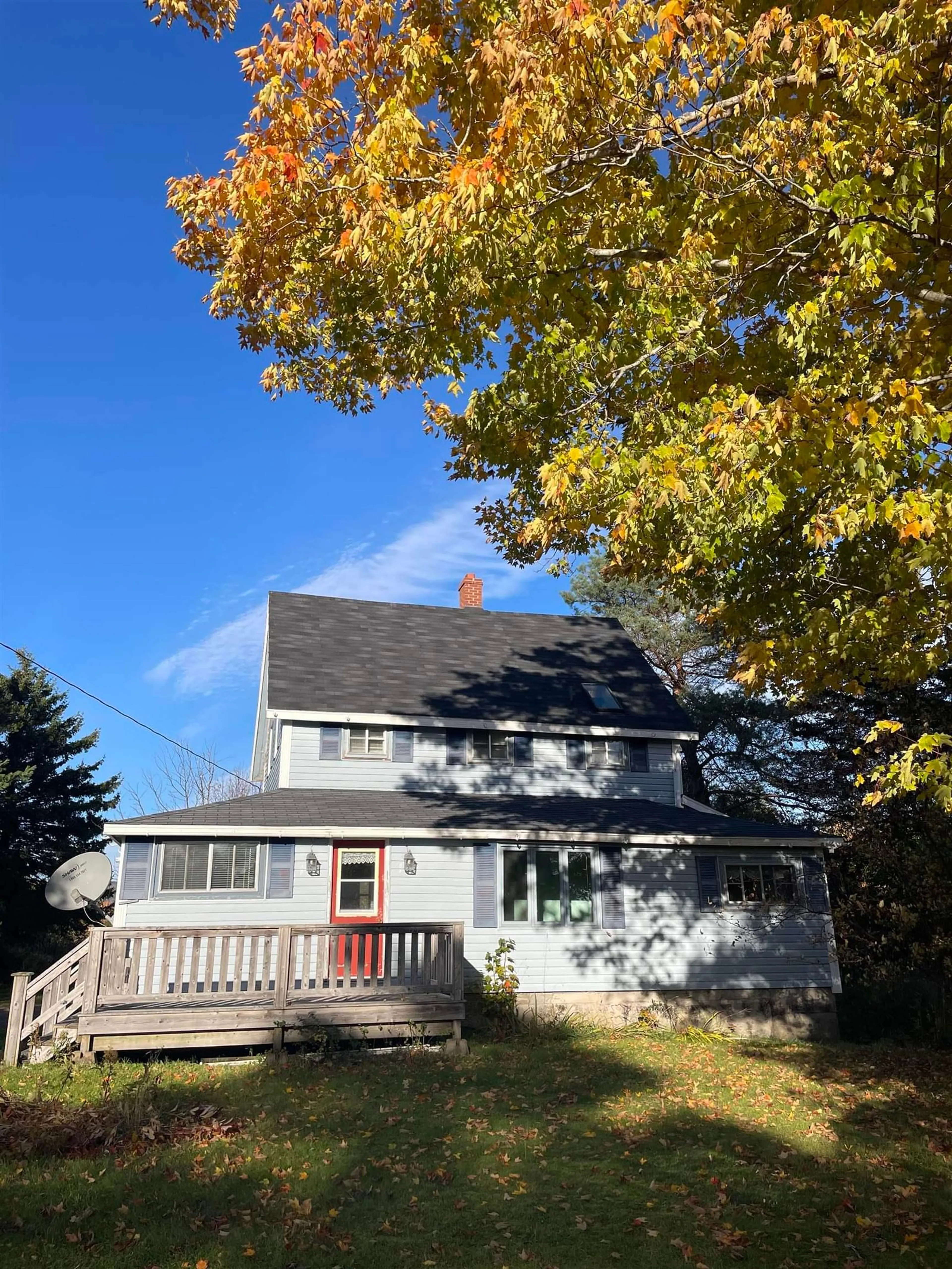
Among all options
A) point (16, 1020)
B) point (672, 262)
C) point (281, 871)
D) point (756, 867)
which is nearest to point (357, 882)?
point (281, 871)

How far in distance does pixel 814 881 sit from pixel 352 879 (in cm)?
932

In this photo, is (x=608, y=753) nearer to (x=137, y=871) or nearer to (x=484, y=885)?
(x=484, y=885)

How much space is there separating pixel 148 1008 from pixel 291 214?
10178mm

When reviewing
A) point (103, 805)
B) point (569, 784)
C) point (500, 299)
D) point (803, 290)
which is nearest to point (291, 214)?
point (500, 299)

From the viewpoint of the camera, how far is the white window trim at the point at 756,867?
1762 cm

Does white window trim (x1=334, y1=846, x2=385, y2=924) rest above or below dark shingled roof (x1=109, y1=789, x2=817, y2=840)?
below

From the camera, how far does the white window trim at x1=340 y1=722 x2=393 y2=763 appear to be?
20.0 meters

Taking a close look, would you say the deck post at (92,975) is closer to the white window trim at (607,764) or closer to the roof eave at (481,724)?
the roof eave at (481,724)

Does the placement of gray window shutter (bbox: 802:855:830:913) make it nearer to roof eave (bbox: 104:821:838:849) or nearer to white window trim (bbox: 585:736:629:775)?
roof eave (bbox: 104:821:838:849)

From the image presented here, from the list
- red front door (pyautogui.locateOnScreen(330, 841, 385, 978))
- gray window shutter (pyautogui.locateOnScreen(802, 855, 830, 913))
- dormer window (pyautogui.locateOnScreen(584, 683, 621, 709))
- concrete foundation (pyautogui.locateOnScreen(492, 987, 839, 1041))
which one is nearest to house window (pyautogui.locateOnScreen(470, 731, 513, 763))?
dormer window (pyautogui.locateOnScreen(584, 683, 621, 709))

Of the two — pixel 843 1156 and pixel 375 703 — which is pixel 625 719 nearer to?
pixel 375 703

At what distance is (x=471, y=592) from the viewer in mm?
28578

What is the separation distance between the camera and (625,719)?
21.8m

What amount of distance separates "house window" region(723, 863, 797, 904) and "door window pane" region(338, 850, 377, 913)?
7.00 m
